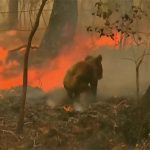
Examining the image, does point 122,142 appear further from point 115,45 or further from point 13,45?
point 13,45

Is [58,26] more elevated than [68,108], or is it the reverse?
[58,26]

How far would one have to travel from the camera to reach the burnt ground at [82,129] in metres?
8.52

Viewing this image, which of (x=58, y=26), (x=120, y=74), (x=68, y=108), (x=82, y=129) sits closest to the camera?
(x=82, y=129)

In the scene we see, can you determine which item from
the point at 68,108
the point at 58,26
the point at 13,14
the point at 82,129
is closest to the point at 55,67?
the point at 58,26

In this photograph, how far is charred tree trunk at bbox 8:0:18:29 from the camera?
1566cm

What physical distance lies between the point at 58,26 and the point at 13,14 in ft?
9.42

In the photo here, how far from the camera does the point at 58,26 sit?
531 inches

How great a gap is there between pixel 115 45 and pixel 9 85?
3.26 metres

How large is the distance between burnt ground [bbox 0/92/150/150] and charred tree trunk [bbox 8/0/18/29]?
638cm

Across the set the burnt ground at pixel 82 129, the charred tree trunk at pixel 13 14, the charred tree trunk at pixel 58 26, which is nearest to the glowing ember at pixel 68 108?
the burnt ground at pixel 82 129

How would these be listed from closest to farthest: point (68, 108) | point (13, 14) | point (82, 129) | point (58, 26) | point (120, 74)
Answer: point (82, 129) → point (68, 108) → point (120, 74) → point (58, 26) → point (13, 14)

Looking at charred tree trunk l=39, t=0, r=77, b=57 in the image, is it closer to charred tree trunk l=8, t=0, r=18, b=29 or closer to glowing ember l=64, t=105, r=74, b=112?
charred tree trunk l=8, t=0, r=18, b=29

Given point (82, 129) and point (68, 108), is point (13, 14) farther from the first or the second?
point (82, 129)

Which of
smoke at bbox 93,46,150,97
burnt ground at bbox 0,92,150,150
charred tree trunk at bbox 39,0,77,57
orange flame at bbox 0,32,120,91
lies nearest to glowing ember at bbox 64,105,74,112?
burnt ground at bbox 0,92,150,150
